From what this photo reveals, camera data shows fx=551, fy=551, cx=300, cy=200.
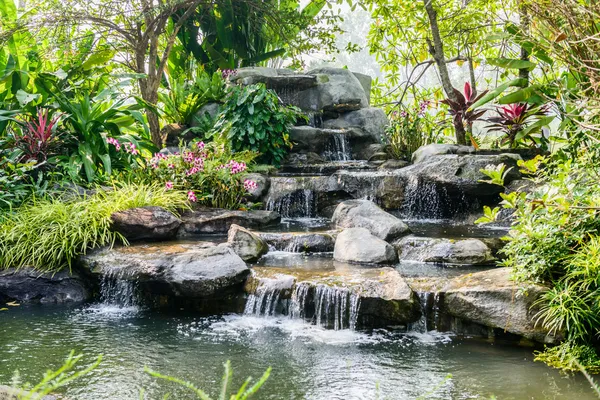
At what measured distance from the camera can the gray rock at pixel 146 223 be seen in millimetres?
6312

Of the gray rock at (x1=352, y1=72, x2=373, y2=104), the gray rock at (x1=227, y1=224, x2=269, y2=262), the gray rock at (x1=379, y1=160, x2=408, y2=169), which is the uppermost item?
the gray rock at (x1=352, y1=72, x2=373, y2=104)

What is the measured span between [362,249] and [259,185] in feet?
10.3

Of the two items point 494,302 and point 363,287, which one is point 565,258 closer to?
point 494,302

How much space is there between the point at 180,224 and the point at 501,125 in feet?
18.5

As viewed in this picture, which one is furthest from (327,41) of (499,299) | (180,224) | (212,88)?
(499,299)

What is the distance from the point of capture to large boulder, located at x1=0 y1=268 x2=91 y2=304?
5691mm

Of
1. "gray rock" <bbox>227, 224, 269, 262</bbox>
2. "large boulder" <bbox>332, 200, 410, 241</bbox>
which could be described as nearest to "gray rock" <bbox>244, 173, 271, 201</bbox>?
"large boulder" <bbox>332, 200, 410, 241</bbox>

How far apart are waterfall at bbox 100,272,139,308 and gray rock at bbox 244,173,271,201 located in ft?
10.5

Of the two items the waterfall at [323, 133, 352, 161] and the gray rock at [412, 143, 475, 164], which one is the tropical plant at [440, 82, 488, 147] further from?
the waterfall at [323, 133, 352, 161]

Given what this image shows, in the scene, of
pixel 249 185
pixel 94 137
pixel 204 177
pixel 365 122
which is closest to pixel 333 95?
pixel 365 122

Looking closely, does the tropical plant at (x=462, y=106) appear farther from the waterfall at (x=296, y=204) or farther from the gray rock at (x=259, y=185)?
the gray rock at (x=259, y=185)

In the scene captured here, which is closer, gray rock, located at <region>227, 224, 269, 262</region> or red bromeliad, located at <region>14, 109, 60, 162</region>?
gray rock, located at <region>227, 224, 269, 262</region>

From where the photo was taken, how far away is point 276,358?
395 cm

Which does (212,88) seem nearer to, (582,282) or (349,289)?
(349,289)
